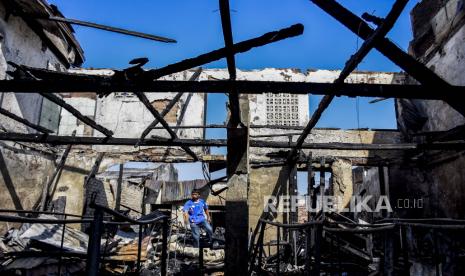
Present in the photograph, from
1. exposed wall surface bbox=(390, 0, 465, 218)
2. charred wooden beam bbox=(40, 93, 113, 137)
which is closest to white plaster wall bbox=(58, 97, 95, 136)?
charred wooden beam bbox=(40, 93, 113, 137)

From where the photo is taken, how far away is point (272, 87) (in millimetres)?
3881

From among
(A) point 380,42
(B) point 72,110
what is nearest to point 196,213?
(B) point 72,110

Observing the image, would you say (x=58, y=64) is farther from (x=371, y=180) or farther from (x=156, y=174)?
(x=371, y=180)

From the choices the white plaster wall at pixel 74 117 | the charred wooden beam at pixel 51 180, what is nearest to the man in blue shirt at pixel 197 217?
the charred wooden beam at pixel 51 180

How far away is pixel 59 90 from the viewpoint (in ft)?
13.3

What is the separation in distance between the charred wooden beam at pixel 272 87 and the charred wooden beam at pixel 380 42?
0.14 meters

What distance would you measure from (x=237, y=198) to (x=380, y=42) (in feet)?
9.63

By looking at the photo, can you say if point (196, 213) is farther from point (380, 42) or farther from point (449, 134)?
point (380, 42)

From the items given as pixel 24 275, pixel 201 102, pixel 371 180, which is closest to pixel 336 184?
pixel 371 180

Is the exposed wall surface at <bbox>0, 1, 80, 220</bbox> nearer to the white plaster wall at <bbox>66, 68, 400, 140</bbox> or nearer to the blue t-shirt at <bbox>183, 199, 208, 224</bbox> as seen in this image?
the white plaster wall at <bbox>66, 68, 400, 140</bbox>

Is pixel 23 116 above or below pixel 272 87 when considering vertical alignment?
above

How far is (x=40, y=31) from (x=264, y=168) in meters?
9.46

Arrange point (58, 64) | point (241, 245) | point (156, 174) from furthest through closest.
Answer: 1. point (156, 174)
2. point (58, 64)
3. point (241, 245)

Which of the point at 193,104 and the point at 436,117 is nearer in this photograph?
the point at 436,117
